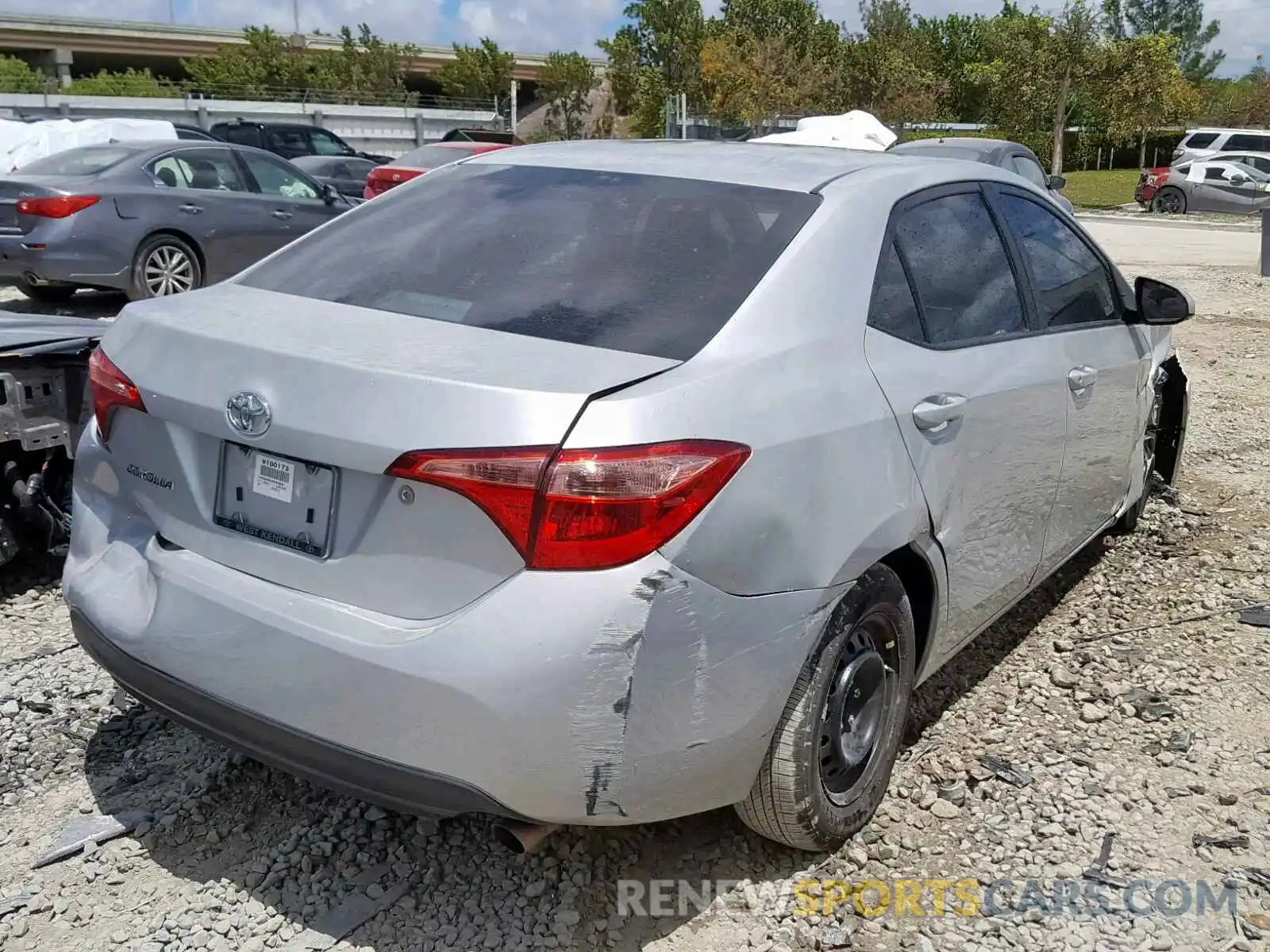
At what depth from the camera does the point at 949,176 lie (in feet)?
11.6

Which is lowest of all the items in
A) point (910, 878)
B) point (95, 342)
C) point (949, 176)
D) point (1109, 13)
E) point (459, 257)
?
point (910, 878)

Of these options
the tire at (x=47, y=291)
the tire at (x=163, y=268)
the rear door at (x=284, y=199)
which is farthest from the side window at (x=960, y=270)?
the tire at (x=47, y=291)

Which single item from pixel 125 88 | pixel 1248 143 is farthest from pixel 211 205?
pixel 125 88

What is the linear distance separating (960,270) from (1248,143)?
1256 inches

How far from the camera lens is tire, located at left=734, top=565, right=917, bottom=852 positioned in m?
2.67

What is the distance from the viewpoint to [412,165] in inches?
598

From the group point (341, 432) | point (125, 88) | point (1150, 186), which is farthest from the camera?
point (125, 88)

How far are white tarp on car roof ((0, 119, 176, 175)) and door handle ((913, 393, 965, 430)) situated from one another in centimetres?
1643

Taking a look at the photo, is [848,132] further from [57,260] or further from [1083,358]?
[1083,358]

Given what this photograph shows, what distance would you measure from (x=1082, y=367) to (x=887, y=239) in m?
1.15

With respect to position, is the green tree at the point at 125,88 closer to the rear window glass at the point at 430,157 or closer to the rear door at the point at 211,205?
the rear window glass at the point at 430,157

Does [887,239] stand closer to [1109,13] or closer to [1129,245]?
[1129,245]

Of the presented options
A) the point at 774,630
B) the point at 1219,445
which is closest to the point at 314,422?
the point at 774,630

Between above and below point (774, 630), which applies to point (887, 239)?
above
